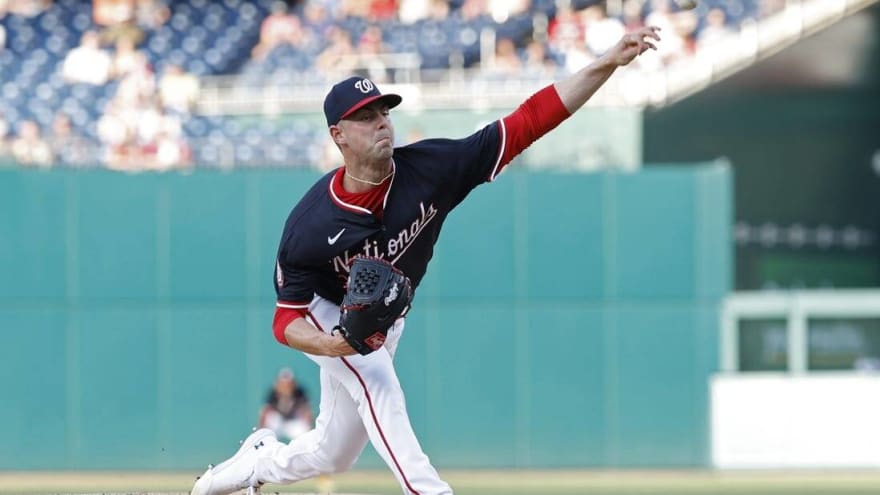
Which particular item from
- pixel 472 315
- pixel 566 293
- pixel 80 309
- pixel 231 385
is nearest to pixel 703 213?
pixel 566 293

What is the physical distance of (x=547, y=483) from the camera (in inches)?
551

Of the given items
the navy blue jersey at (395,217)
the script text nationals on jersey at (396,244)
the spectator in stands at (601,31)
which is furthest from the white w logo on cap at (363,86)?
the spectator in stands at (601,31)

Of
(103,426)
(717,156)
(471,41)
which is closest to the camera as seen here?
(103,426)

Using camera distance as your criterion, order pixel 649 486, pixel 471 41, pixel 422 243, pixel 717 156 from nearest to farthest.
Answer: pixel 422 243, pixel 649 486, pixel 471 41, pixel 717 156

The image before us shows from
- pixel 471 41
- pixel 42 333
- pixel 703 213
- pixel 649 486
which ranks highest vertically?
pixel 471 41

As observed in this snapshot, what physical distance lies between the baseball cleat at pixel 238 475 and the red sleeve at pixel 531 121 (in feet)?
5.80

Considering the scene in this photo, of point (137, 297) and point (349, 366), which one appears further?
point (137, 297)

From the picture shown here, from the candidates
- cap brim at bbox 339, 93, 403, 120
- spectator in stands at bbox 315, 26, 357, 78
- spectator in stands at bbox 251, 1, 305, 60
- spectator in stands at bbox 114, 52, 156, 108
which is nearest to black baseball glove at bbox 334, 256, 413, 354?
cap brim at bbox 339, 93, 403, 120

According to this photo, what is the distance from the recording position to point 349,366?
6.39 meters

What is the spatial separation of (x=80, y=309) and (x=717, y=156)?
7.27 meters

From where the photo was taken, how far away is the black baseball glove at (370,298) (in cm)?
581

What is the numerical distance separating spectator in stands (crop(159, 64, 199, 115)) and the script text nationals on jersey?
31.4 feet

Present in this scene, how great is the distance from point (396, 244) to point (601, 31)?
394 inches

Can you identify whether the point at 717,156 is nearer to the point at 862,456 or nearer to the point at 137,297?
the point at 862,456
